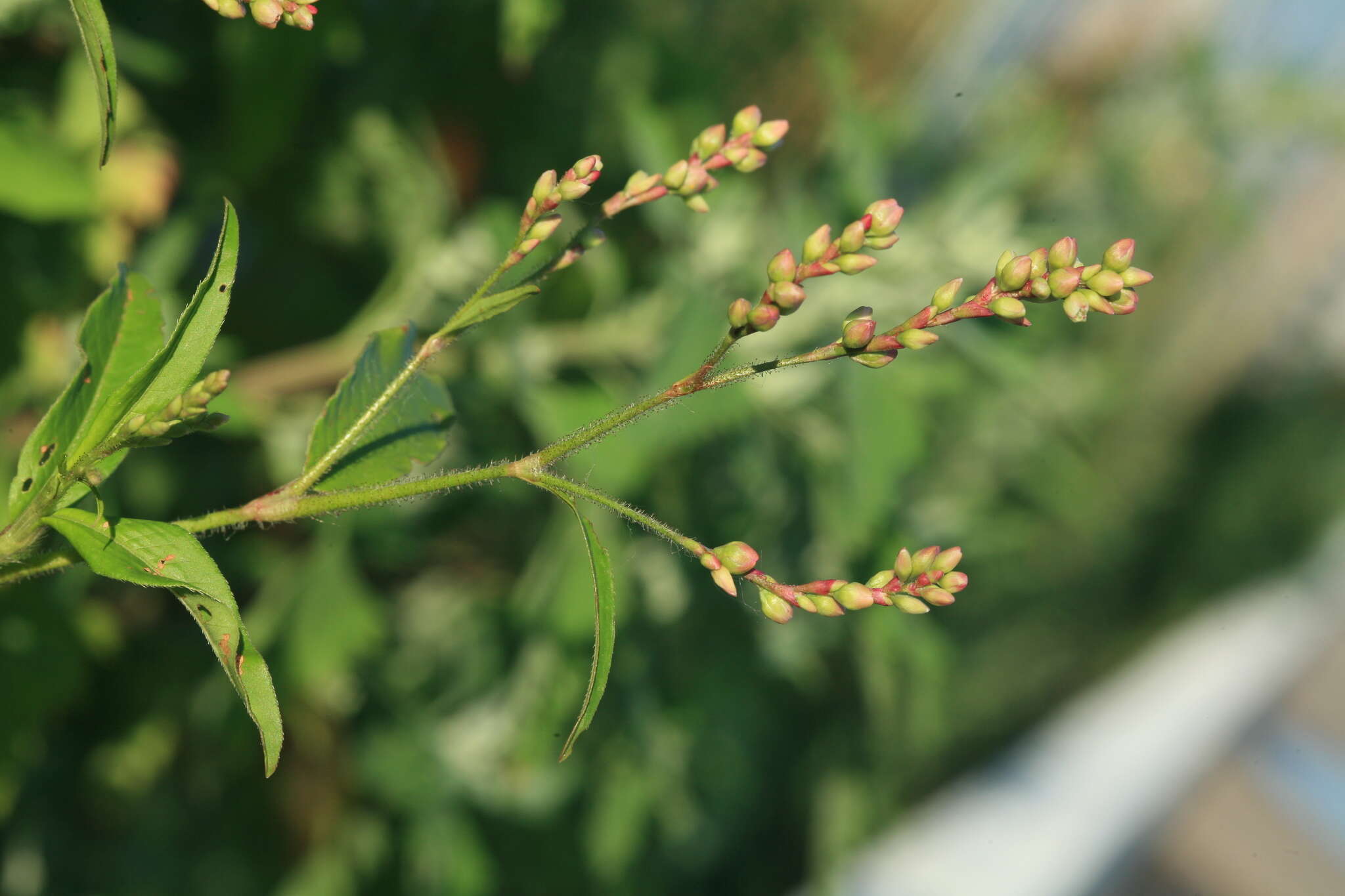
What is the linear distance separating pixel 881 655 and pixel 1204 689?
2192mm

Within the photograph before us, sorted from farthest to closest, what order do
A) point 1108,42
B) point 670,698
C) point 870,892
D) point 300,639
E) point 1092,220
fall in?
point 1108,42 → point 1092,220 → point 870,892 → point 670,698 → point 300,639

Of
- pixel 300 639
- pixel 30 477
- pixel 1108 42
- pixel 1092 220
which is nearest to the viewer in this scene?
pixel 30 477

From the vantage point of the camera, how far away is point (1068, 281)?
418 mm

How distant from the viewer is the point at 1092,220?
83.0 inches

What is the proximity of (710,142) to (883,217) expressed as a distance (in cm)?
8

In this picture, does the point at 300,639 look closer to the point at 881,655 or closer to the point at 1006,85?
the point at 881,655

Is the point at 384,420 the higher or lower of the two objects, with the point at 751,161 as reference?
lower

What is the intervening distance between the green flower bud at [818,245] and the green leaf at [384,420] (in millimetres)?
176

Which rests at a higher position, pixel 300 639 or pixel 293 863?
pixel 300 639

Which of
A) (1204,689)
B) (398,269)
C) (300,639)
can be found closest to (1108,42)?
(1204,689)

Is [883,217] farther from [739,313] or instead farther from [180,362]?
[180,362]

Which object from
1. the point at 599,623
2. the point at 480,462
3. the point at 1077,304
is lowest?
the point at 480,462

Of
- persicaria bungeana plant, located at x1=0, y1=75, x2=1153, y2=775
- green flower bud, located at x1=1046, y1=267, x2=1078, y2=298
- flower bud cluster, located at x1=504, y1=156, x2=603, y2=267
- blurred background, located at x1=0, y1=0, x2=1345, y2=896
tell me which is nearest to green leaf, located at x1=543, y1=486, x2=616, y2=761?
persicaria bungeana plant, located at x1=0, y1=75, x2=1153, y2=775

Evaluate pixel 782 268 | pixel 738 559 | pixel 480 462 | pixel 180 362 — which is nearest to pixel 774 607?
pixel 738 559
